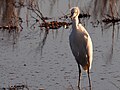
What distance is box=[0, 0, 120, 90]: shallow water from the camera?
841 centimetres

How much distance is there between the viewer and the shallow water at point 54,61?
8414mm

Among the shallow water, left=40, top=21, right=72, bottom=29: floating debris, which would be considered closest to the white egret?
the shallow water

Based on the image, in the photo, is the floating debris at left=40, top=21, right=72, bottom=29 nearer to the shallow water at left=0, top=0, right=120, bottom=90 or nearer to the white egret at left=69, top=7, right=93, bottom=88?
the shallow water at left=0, top=0, right=120, bottom=90

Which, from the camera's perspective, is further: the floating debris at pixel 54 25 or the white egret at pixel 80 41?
the floating debris at pixel 54 25

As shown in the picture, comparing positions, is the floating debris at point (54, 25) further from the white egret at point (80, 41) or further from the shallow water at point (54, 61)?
the white egret at point (80, 41)

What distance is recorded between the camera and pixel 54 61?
32.5 ft

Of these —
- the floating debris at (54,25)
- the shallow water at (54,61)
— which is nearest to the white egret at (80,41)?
the shallow water at (54,61)

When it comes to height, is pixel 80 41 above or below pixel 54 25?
above

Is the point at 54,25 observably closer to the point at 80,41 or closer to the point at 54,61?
the point at 54,61

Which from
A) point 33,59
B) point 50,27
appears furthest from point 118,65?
point 50,27

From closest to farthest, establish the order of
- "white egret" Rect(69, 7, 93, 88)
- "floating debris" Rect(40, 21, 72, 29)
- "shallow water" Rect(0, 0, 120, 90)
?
1. "white egret" Rect(69, 7, 93, 88)
2. "shallow water" Rect(0, 0, 120, 90)
3. "floating debris" Rect(40, 21, 72, 29)

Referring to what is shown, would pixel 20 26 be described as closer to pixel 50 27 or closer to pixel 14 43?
pixel 50 27

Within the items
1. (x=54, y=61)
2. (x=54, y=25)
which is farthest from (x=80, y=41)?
(x=54, y=25)

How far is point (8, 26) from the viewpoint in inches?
542
